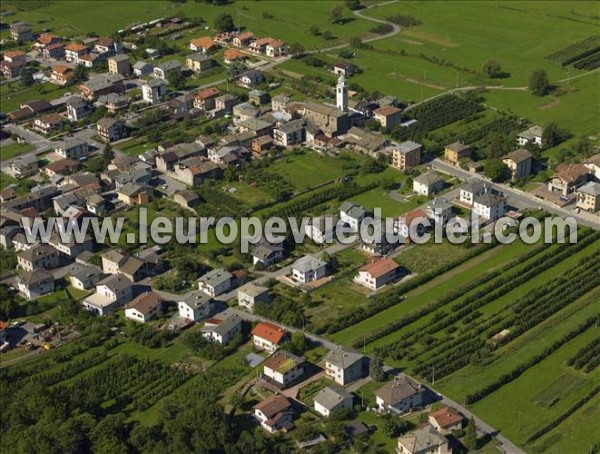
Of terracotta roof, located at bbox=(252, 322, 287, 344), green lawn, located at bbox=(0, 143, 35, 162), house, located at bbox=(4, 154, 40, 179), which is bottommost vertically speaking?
green lawn, located at bbox=(0, 143, 35, 162)

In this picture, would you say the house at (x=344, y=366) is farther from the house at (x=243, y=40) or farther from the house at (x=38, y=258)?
the house at (x=243, y=40)

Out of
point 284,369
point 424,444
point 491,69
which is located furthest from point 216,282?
point 491,69

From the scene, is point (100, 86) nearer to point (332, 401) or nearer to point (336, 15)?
point (336, 15)

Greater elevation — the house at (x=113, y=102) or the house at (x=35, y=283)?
the house at (x=113, y=102)

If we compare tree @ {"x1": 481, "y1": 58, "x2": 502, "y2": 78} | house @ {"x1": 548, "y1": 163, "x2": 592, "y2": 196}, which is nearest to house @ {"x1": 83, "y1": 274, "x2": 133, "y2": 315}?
house @ {"x1": 548, "y1": 163, "x2": 592, "y2": 196}

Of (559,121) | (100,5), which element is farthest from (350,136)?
(100,5)

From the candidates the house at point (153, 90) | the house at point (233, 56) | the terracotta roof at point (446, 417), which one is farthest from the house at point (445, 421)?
the house at point (233, 56)

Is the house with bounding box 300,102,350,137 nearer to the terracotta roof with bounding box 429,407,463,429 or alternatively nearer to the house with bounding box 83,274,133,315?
the house with bounding box 83,274,133,315
